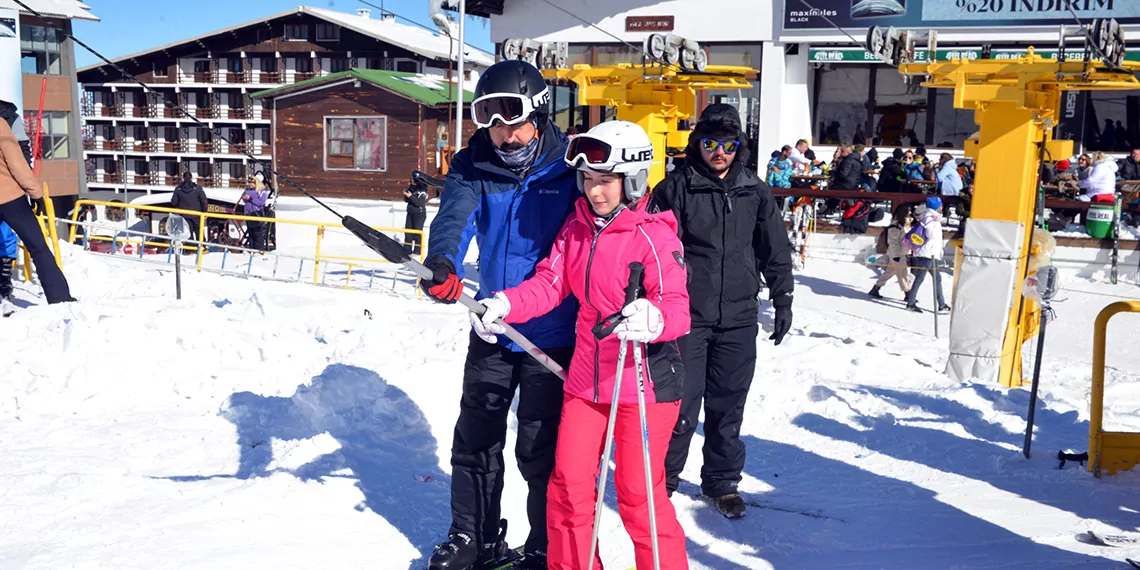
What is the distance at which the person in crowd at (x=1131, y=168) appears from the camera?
1795cm

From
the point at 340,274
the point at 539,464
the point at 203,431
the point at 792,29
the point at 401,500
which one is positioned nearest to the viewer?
the point at 539,464

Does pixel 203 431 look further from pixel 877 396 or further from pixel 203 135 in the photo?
pixel 203 135

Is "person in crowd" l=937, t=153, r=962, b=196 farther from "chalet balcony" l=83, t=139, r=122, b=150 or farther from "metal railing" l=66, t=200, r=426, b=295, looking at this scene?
"chalet balcony" l=83, t=139, r=122, b=150

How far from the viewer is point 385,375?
6.36m

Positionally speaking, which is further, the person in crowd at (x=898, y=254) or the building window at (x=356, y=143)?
the building window at (x=356, y=143)

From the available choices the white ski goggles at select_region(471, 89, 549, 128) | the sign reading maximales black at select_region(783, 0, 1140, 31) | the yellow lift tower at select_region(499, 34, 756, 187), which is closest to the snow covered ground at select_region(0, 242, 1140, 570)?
the white ski goggles at select_region(471, 89, 549, 128)

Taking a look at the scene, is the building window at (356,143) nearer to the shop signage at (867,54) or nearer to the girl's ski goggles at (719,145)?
the shop signage at (867,54)

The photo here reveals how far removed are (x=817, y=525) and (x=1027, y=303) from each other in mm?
5201

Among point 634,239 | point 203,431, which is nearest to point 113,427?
point 203,431

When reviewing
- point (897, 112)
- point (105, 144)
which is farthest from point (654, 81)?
point (105, 144)

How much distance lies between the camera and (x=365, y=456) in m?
5.27

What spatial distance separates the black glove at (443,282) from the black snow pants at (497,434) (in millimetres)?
396

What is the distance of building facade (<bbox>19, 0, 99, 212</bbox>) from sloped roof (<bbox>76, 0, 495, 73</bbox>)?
6.17ft

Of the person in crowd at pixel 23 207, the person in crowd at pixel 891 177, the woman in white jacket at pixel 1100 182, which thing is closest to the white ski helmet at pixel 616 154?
the person in crowd at pixel 23 207
